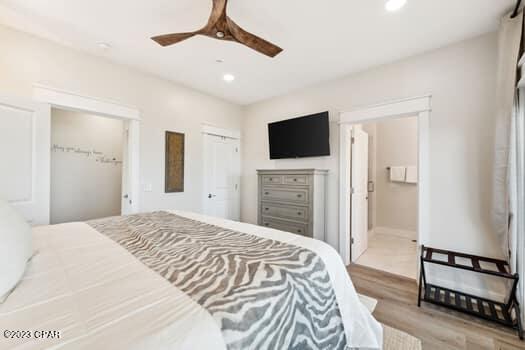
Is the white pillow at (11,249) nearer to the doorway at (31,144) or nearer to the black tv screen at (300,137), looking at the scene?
the doorway at (31,144)

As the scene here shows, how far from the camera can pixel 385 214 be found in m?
4.87

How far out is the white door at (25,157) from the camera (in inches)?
78.9

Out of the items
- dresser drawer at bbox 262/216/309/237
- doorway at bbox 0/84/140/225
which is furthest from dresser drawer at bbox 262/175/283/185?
doorway at bbox 0/84/140/225

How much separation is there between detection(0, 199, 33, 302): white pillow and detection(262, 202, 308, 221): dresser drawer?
2.64m

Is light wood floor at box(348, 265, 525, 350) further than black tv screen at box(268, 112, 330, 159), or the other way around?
black tv screen at box(268, 112, 330, 159)

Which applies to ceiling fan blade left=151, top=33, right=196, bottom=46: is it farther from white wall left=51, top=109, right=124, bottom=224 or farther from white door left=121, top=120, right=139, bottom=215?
white wall left=51, top=109, right=124, bottom=224

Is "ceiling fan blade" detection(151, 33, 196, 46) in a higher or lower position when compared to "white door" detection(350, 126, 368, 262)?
higher

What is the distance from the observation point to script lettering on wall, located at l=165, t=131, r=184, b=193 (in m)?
3.32

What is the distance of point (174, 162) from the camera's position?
3.39m

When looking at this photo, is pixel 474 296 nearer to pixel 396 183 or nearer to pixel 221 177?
pixel 396 183

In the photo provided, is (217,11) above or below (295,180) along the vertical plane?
above

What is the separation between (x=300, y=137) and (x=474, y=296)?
105 inches

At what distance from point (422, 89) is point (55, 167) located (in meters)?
5.40

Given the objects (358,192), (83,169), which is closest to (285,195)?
(358,192)
